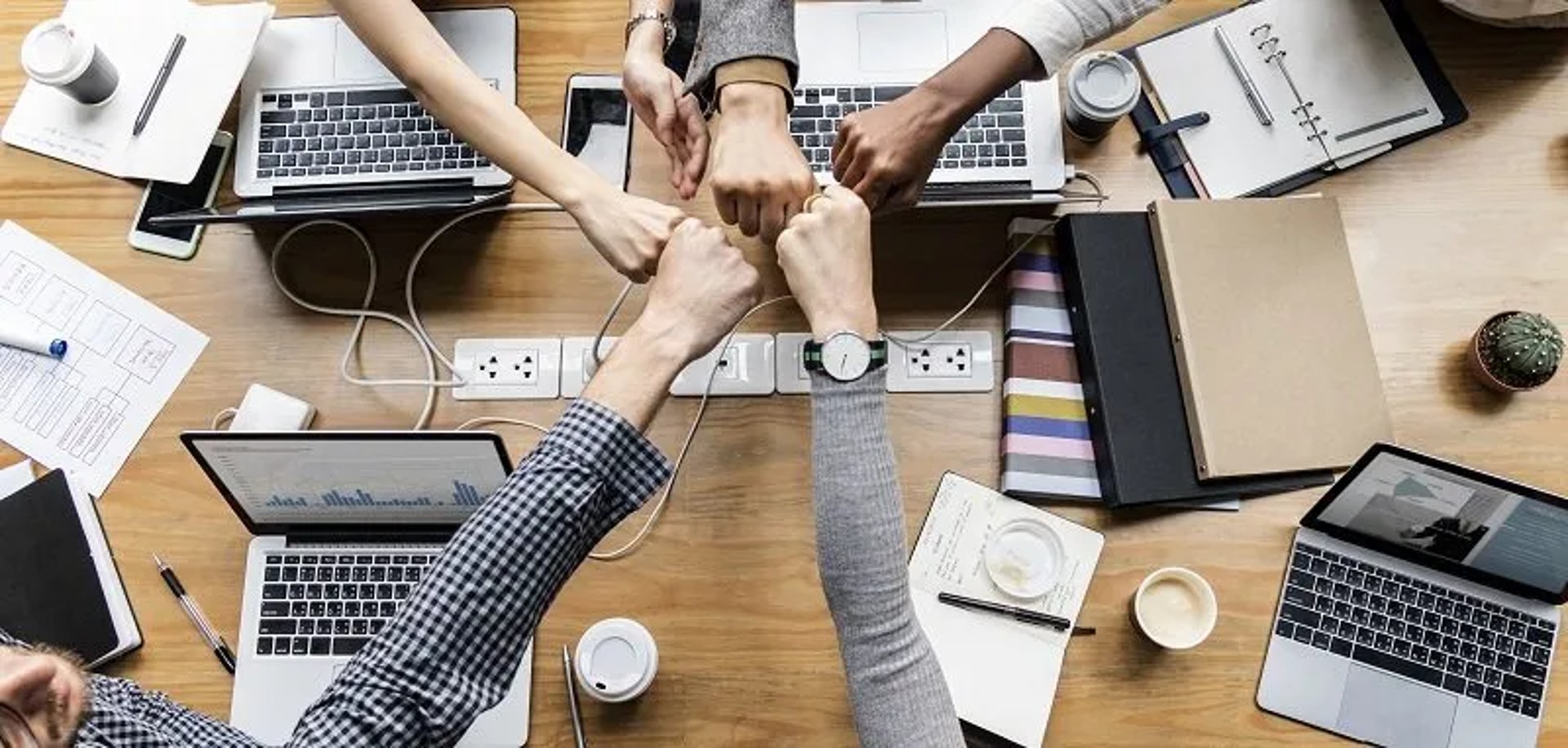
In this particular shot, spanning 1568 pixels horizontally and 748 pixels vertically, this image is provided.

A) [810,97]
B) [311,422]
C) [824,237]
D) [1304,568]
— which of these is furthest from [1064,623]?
[311,422]

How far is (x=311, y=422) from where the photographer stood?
4.09 ft

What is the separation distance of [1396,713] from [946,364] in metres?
0.53

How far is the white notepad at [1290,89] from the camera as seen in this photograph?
1273mm

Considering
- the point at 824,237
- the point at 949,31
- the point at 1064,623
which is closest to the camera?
the point at 824,237

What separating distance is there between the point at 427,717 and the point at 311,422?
1.43 feet

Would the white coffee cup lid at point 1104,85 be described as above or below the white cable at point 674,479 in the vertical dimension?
above

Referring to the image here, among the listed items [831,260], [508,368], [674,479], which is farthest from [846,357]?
[508,368]

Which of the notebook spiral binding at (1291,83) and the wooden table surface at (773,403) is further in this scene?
the notebook spiral binding at (1291,83)

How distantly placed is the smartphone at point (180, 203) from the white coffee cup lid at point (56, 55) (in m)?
0.13

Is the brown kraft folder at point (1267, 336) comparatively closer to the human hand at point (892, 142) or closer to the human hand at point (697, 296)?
the human hand at point (892, 142)

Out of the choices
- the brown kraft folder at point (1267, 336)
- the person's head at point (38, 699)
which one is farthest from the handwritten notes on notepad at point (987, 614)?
the person's head at point (38, 699)

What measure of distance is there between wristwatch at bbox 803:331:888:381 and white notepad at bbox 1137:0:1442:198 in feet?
1.64

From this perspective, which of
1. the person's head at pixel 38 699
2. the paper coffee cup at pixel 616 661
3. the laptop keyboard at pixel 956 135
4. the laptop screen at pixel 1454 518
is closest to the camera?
the person's head at pixel 38 699

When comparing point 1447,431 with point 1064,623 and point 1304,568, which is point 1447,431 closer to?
point 1304,568
